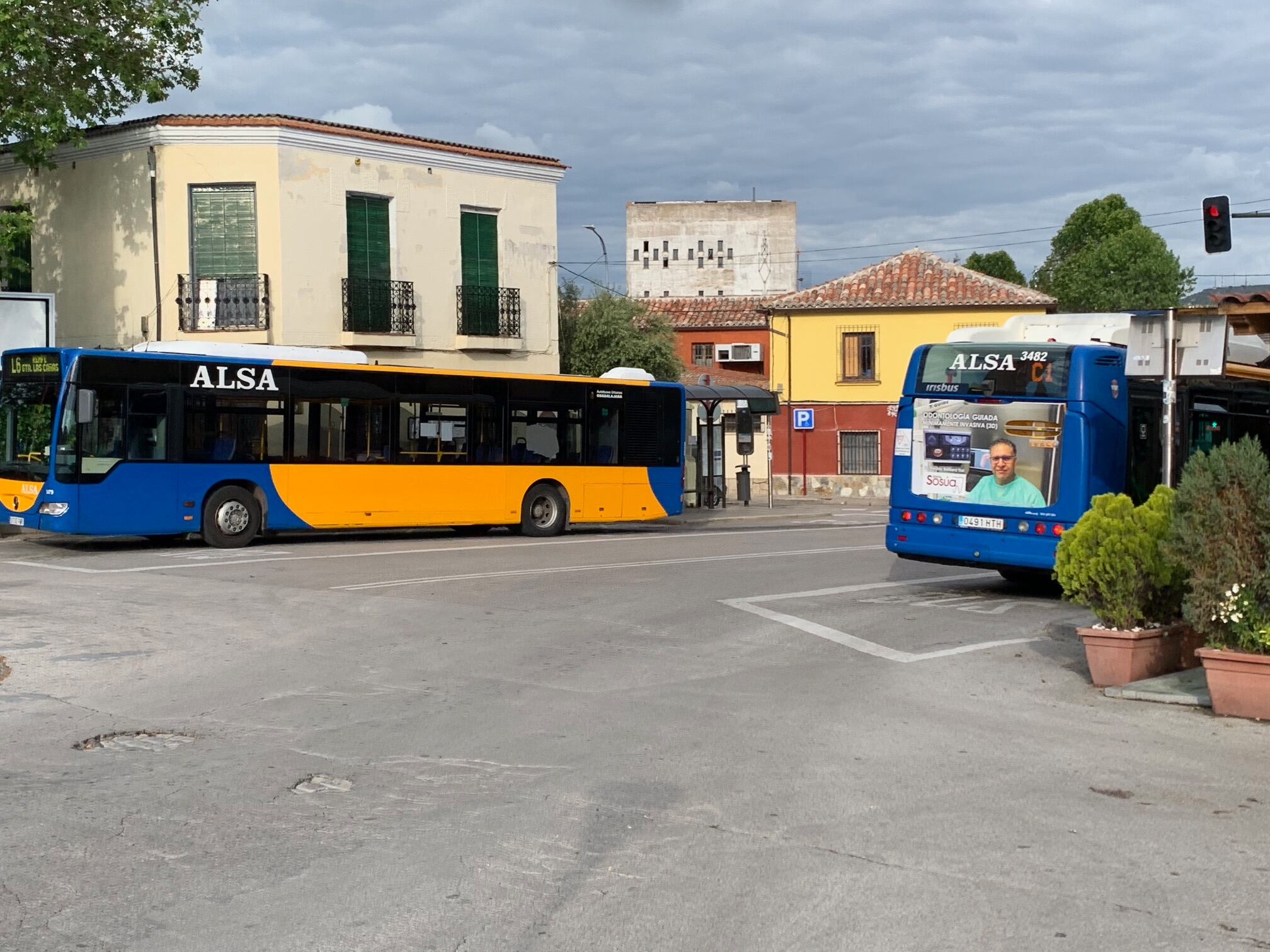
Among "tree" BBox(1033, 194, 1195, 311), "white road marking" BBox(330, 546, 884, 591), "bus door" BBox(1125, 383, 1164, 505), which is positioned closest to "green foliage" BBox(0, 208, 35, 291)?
"white road marking" BBox(330, 546, 884, 591)

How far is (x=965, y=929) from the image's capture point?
16.4 ft

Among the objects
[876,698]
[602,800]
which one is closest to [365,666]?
[876,698]

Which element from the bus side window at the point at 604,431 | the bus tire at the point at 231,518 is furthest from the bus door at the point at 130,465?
the bus side window at the point at 604,431

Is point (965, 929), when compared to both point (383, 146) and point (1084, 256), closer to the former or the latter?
point (383, 146)

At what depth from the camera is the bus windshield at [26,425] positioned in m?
20.0

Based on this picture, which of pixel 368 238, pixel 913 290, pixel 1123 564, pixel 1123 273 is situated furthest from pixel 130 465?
pixel 1123 273

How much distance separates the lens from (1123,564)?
9.95 meters

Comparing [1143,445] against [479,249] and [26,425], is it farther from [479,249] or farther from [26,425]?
[479,249]

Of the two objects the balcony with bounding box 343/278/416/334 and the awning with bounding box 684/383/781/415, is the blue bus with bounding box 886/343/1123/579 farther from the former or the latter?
the awning with bounding box 684/383/781/415

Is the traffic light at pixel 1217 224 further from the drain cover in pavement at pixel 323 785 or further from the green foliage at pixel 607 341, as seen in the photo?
the green foliage at pixel 607 341

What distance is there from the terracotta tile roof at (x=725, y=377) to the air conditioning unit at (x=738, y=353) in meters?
0.57

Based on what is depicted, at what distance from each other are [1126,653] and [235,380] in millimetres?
14988

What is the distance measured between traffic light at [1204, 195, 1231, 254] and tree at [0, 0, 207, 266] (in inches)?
706

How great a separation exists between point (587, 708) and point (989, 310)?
4022cm
